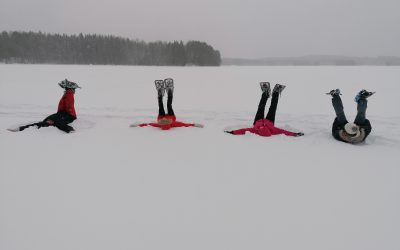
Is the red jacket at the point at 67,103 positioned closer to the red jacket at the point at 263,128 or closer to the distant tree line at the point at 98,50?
the red jacket at the point at 263,128

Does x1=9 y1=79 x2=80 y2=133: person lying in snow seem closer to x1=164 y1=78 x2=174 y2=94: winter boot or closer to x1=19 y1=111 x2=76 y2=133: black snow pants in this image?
x1=19 y1=111 x2=76 y2=133: black snow pants

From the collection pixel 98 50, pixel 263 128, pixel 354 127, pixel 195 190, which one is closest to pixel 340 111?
pixel 354 127

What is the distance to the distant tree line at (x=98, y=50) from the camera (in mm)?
65925

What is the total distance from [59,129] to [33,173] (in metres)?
2.25

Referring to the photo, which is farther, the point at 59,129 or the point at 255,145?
the point at 59,129

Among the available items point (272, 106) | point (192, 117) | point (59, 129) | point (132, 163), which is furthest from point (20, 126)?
point (272, 106)

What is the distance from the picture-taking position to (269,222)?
2814 millimetres

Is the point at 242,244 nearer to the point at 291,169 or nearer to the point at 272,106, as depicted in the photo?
the point at 291,169

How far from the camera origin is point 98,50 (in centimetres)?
7050

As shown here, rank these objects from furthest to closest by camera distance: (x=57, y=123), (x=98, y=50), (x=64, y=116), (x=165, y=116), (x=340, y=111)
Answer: (x=98, y=50)
(x=64, y=116)
(x=165, y=116)
(x=57, y=123)
(x=340, y=111)

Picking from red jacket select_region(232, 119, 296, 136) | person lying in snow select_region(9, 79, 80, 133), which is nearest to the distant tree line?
person lying in snow select_region(9, 79, 80, 133)

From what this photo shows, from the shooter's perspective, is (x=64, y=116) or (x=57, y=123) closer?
(x=57, y=123)

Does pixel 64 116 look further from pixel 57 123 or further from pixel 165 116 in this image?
pixel 165 116

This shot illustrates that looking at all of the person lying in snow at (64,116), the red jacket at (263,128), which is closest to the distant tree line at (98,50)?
the person lying in snow at (64,116)
